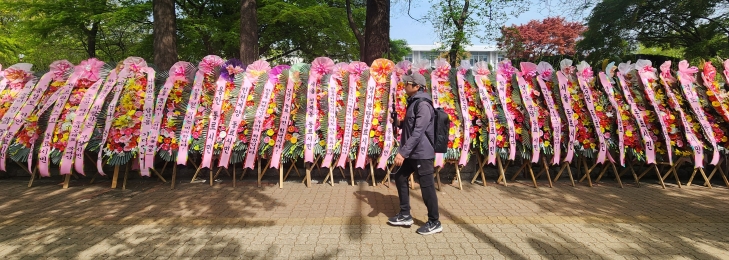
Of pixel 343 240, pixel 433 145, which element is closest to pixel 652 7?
pixel 433 145

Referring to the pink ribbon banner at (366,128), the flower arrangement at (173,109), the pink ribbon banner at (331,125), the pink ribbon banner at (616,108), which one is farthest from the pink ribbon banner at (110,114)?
the pink ribbon banner at (616,108)

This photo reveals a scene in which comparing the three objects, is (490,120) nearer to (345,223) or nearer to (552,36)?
(345,223)

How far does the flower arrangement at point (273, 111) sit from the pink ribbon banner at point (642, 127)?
5.22 metres

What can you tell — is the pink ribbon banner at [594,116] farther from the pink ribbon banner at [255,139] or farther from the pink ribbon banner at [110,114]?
the pink ribbon banner at [110,114]

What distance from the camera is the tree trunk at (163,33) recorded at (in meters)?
7.25

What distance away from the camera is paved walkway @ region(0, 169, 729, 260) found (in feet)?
10.4

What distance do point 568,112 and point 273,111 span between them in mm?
4412

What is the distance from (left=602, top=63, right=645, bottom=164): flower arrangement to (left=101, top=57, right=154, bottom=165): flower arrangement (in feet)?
22.7

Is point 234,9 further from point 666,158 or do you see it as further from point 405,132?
point 666,158

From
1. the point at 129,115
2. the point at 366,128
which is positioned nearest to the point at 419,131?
the point at 366,128

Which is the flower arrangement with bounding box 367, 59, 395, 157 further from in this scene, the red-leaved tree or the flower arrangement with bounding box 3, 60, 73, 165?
the red-leaved tree

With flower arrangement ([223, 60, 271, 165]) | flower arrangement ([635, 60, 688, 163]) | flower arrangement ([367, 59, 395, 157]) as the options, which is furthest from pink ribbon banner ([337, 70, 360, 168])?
flower arrangement ([635, 60, 688, 163])

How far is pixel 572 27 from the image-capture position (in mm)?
32250

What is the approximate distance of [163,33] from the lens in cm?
728
